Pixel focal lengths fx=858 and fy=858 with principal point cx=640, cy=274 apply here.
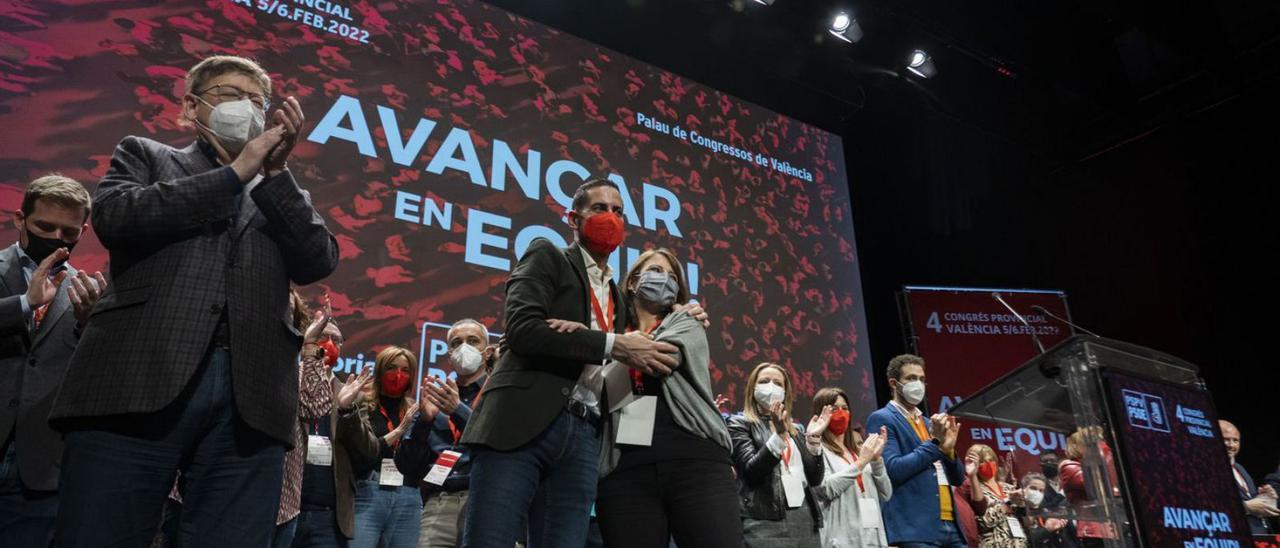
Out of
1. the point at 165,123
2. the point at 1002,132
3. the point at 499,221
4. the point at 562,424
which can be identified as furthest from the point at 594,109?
the point at 1002,132

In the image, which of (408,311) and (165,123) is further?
(408,311)

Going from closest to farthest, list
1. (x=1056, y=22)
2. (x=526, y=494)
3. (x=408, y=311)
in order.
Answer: (x=526, y=494)
(x=408, y=311)
(x=1056, y=22)

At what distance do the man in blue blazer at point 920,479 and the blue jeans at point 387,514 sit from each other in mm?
2119

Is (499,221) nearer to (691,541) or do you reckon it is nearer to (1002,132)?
(691,541)

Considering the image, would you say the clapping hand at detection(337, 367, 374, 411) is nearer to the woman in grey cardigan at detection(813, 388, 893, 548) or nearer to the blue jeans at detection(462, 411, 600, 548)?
the blue jeans at detection(462, 411, 600, 548)

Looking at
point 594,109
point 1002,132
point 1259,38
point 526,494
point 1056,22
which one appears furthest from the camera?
point 1002,132

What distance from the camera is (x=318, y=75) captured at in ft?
15.8

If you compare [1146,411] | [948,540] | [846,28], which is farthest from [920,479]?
[846,28]

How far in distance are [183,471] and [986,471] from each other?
17.6ft

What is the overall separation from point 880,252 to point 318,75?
617cm

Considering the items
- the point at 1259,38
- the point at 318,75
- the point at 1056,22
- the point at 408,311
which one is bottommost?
the point at 408,311

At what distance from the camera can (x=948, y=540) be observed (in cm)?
379

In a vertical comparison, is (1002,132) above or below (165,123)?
above

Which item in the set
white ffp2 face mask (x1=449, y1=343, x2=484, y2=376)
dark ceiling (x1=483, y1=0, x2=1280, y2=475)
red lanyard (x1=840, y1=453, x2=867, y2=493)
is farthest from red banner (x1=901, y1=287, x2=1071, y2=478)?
white ffp2 face mask (x1=449, y1=343, x2=484, y2=376)
